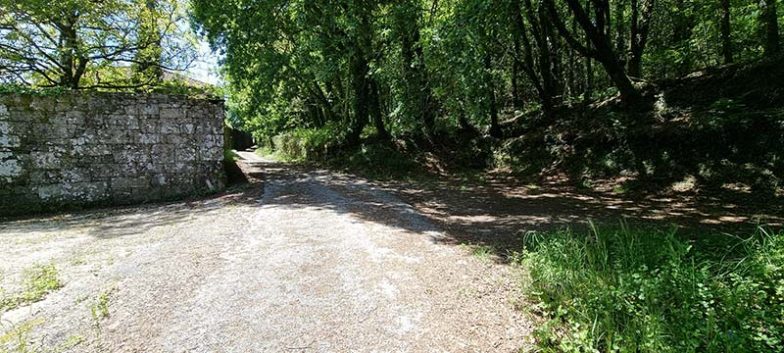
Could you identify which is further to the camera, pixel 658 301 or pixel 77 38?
pixel 77 38

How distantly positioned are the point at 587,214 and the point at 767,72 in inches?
241

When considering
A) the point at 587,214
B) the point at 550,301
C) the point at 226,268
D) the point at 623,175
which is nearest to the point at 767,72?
the point at 623,175

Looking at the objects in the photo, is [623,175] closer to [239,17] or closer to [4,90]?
[239,17]

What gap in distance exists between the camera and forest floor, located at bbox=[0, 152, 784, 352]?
2.53 m

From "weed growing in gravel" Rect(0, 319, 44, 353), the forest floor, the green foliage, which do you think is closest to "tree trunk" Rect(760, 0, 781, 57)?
the forest floor

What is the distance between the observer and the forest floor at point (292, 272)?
253 centimetres

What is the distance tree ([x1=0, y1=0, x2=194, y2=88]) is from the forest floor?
532cm

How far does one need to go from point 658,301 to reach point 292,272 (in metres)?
2.88

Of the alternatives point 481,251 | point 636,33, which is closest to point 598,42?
point 636,33

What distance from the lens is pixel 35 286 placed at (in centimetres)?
309

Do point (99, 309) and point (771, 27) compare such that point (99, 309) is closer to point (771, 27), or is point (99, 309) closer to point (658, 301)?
point (658, 301)

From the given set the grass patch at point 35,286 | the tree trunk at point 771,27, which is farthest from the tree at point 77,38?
the tree trunk at point 771,27

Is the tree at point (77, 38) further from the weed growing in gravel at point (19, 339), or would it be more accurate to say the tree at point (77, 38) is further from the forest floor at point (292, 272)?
the weed growing in gravel at point (19, 339)

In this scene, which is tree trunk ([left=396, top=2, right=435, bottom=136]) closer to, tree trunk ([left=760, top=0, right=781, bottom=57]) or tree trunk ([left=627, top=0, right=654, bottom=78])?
tree trunk ([left=627, top=0, right=654, bottom=78])
